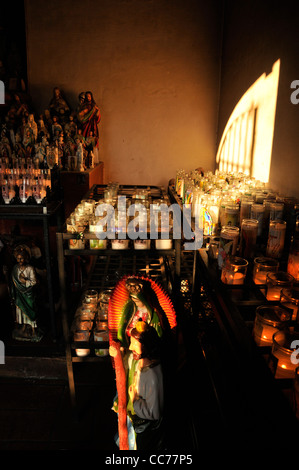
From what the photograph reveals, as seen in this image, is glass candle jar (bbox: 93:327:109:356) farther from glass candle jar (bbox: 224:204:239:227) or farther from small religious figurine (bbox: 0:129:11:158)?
small religious figurine (bbox: 0:129:11:158)

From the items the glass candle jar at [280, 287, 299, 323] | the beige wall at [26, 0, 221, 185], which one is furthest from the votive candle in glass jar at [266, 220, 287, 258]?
the beige wall at [26, 0, 221, 185]

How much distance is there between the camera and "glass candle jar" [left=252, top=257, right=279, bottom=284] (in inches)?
57.2

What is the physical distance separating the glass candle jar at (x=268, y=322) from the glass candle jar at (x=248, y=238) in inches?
20.1

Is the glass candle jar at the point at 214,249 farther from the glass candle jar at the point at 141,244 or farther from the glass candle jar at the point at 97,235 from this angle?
the glass candle jar at the point at 97,235

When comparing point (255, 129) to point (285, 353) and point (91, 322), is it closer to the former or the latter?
point (91, 322)

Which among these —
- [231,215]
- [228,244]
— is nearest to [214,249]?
[228,244]

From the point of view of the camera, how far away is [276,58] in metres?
2.93

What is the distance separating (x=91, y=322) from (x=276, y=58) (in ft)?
9.27

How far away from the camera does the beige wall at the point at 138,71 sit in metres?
5.51

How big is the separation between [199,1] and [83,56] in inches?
86.4

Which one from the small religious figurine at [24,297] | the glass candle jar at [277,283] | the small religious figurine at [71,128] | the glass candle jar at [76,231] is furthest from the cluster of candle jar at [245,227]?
the small religious figurine at [71,128]

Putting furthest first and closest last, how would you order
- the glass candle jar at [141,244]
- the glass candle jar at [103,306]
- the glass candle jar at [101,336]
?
the glass candle jar at [103,306]
the glass candle jar at [101,336]
the glass candle jar at [141,244]

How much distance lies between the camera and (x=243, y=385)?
1.06 metres

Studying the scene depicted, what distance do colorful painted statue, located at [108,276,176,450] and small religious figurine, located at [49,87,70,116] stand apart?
4.72 m
